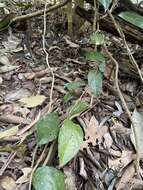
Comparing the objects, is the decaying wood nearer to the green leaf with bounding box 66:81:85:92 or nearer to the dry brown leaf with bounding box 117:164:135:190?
the green leaf with bounding box 66:81:85:92

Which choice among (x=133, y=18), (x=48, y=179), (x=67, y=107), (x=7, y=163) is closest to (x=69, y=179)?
(x=48, y=179)

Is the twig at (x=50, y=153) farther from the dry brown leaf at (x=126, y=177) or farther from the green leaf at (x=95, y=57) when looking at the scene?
the green leaf at (x=95, y=57)

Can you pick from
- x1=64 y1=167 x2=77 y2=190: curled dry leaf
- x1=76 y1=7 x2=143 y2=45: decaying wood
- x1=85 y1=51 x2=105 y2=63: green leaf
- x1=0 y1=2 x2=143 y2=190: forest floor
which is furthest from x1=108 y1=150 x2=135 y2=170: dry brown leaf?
x1=76 y1=7 x2=143 y2=45: decaying wood

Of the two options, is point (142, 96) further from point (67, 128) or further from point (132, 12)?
point (67, 128)

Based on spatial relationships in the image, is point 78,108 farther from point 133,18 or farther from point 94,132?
point 133,18

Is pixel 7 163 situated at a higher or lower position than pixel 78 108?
lower

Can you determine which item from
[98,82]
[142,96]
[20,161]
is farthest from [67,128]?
[142,96]
